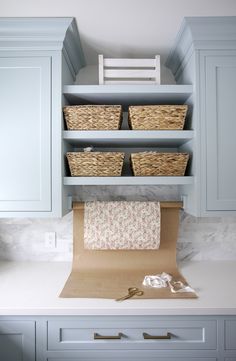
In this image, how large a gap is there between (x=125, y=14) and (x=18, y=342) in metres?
1.72

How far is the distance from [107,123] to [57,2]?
65cm

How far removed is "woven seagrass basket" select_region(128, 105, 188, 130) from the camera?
1446 millimetres

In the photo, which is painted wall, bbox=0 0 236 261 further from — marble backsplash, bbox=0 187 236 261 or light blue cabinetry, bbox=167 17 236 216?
light blue cabinetry, bbox=167 17 236 216

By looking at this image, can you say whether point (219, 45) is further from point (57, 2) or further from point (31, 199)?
point (31, 199)

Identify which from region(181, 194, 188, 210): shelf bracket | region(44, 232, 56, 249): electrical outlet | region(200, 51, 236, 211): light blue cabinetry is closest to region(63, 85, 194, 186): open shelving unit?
region(200, 51, 236, 211): light blue cabinetry

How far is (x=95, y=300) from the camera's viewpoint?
49.1 inches

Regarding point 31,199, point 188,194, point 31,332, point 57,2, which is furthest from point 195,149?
point 31,332

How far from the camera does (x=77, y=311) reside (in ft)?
3.84

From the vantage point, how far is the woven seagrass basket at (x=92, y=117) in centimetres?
144

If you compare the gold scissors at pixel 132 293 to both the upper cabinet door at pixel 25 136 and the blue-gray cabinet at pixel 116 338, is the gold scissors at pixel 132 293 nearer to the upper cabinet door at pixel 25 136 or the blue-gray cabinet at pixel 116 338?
the blue-gray cabinet at pixel 116 338

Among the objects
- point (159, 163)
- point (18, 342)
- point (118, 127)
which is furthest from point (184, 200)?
point (18, 342)

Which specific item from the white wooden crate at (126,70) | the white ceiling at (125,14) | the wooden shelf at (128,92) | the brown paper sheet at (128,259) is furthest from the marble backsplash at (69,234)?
the white ceiling at (125,14)

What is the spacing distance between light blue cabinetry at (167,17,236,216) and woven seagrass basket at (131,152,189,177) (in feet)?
0.29

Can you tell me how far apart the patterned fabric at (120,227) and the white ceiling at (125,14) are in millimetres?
1020
